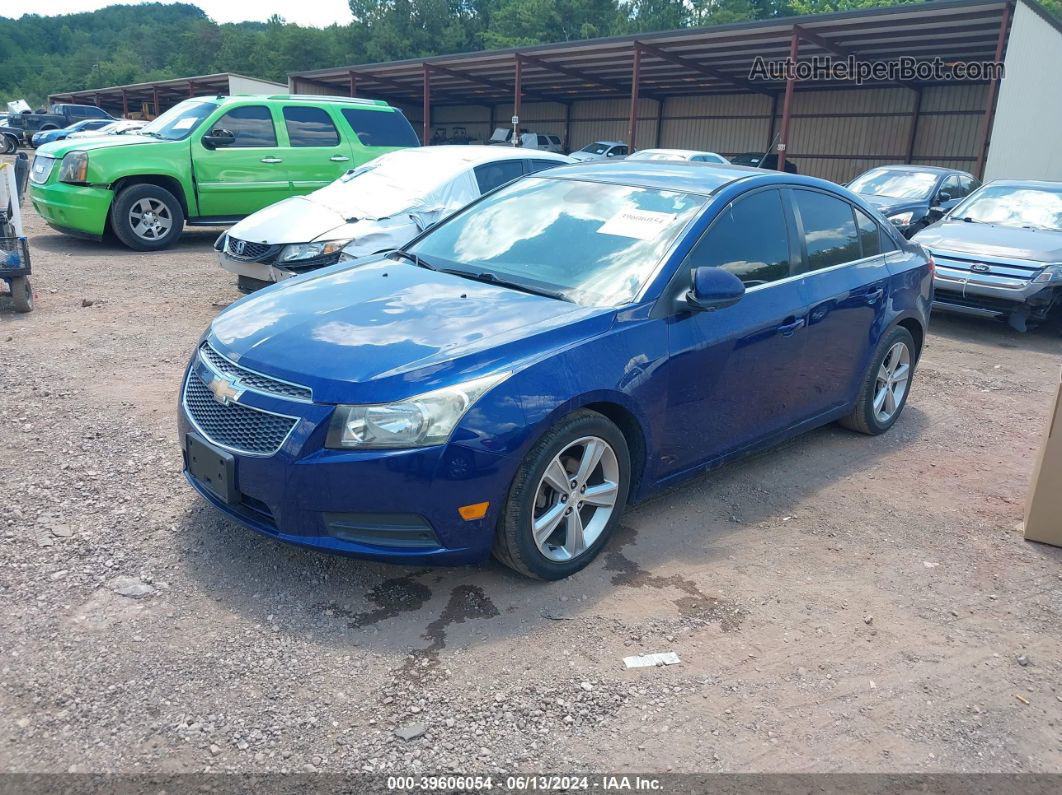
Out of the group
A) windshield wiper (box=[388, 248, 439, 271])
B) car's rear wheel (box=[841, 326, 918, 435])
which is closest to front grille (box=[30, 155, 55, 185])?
windshield wiper (box=[388, 248, 439, 271])

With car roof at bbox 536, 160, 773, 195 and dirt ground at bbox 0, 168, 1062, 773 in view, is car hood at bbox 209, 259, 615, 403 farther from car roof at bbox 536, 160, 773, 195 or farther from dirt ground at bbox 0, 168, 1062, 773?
car roof at bbox 536, 160, 773, 195

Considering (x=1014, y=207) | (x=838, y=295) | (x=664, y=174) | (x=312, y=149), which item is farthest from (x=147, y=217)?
(x=1014, y=207)

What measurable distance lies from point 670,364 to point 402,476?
135cm

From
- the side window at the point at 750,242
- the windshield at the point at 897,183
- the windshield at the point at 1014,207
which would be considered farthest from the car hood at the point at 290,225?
the windshield at the point at 897,183

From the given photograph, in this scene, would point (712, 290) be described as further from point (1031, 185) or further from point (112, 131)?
point (112, 131)

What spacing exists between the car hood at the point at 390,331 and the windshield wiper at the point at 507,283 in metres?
0.05

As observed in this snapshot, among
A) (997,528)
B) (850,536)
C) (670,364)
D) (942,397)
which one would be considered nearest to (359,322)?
(670,364)

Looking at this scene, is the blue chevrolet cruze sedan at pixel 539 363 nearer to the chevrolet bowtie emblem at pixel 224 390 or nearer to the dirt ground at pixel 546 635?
the chevrolet bowtie emblem at pixel 224 390

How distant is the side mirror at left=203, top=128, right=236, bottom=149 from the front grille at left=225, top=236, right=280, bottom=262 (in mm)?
3689

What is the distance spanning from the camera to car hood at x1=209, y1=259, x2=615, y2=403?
3164 mm

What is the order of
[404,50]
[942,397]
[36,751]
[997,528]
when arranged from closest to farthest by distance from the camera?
[36,751] < [997,528] < [942,397] < [404,50]

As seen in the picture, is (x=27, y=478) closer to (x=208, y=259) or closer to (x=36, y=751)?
(x=36, y=751)

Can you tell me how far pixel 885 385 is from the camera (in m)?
5.53

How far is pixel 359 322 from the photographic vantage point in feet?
11.7
